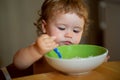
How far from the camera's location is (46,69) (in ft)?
3.84

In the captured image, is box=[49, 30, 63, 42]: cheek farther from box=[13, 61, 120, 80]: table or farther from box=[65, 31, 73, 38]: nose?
box=[13, 61, 120, 80]: table

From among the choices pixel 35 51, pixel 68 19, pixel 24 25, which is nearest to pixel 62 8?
pixel 68 19

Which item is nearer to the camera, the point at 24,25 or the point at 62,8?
the point at 62,8

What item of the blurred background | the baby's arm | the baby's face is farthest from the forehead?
the blurred background

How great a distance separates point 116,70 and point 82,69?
0.16m

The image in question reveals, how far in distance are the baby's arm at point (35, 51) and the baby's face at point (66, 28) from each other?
0.92 feet

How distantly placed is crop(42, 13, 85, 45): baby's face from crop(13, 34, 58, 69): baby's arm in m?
0.28

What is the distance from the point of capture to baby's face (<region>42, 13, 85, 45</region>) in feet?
3.78

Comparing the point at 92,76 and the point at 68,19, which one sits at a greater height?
the point at 68,19

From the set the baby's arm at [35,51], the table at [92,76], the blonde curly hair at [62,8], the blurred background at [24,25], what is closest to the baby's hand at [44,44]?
the baby's arm at [35,51]

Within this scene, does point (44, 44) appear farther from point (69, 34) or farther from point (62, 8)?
point (62, 8)

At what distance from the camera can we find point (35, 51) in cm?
87

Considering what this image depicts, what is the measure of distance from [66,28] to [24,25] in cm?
133

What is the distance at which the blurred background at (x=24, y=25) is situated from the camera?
2.32 meters
